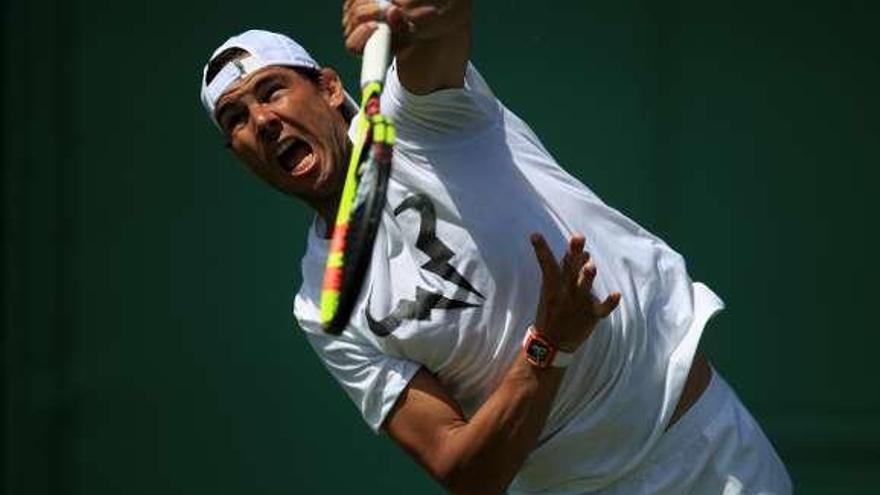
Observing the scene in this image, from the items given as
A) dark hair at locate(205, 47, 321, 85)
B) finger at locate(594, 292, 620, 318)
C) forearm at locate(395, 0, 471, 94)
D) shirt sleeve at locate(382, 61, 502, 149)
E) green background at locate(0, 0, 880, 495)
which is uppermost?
forearm at locate(395, 0, 471, 94)

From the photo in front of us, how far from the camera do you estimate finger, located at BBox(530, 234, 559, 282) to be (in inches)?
154

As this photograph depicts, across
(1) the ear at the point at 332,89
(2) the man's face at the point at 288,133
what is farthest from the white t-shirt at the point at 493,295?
(1) the ear at the point at 332,89

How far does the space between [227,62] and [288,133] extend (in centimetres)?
24

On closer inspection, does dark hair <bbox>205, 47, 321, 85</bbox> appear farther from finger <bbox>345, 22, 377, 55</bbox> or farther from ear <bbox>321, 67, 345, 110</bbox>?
finger <bbox>345, 22, 377, 55</bbox>

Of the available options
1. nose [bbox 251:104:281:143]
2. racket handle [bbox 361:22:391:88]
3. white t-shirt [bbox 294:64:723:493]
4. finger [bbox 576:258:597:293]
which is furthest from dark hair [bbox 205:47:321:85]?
finger [bbox 576:258:597:293]

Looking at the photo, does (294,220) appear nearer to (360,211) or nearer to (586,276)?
(586,276)

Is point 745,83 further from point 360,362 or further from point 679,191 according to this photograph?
point 360,362

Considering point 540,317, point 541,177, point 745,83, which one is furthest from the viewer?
point 745,83

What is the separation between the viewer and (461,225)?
414 centimetres

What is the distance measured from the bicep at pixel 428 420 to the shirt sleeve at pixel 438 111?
42 cm

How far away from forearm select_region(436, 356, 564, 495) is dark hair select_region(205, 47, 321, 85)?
701mm

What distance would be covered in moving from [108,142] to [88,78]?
0.57 ft

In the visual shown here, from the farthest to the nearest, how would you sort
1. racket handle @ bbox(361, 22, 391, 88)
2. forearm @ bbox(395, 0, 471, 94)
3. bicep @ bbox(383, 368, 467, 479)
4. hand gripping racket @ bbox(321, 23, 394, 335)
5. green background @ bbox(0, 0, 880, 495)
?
green background @ bbox(0, 0, 880, 495) < bicep @ bbox(383, 368, 467, 479) < forearm @ bbox(395, 0, 471, 94) < racket handle @ bbox(361, 22, 391, 88) < hand gripping racket @ bbox(321, 23, 394, 335)

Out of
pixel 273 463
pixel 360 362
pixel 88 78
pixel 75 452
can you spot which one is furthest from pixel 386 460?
pixel 360 362
